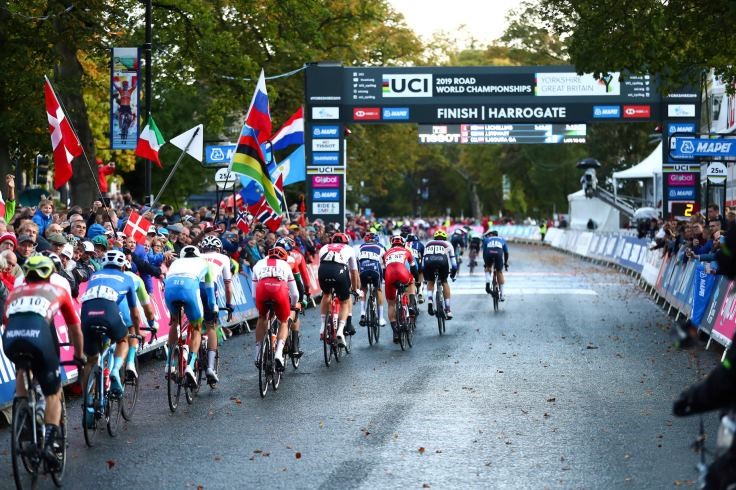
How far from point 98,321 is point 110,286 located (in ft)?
1.06

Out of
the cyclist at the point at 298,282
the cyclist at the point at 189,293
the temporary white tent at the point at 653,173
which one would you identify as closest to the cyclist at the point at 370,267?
the cyclist at the point at 298,282

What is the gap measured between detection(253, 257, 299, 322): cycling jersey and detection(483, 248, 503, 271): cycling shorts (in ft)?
38.5

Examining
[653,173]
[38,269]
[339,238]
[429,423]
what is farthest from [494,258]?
[653,173]

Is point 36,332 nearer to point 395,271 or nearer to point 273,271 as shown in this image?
point 273,271

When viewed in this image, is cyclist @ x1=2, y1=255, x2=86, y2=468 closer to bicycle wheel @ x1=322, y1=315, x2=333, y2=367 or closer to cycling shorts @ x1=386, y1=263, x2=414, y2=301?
bicycle wheel @ x1=322, y1=315, x2=333, y2=367

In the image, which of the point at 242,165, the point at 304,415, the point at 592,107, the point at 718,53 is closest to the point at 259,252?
the point at 242,165

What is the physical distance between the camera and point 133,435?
1093cm

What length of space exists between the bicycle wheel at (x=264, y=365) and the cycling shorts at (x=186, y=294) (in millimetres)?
1044

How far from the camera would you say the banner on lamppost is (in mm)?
23516

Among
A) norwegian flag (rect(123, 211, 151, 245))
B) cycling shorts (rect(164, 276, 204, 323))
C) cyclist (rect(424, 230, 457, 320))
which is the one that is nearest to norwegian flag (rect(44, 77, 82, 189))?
norwegian flag (rect(123, 211, 151, 245))

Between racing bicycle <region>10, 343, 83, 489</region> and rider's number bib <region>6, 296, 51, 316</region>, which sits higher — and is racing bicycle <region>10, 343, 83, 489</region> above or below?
below

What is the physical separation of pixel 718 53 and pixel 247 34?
2581 centimetres

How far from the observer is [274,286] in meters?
13.9

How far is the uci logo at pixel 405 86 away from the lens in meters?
38.2
